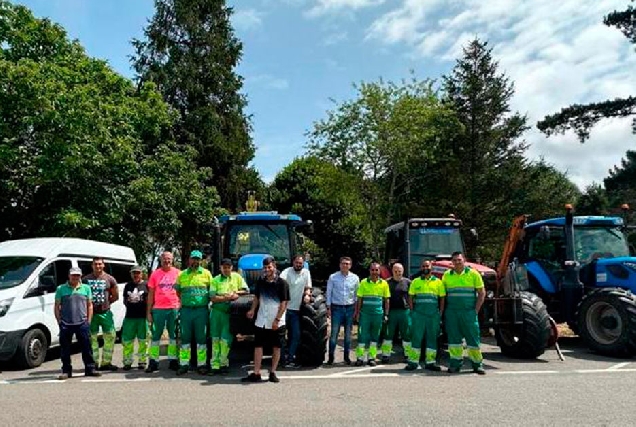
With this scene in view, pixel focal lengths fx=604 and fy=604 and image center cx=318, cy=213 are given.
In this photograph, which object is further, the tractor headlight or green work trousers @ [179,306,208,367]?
the tractor headlight

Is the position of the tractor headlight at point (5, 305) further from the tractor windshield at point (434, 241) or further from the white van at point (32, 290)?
the tractor windshield at point (434, 241)

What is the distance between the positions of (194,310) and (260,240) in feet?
7.34

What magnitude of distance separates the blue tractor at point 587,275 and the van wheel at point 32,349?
30.7ft

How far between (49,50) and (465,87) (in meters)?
20.1

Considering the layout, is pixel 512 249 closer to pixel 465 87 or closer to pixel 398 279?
pixel 398 279

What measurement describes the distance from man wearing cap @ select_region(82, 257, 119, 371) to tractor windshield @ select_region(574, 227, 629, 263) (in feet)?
29.3

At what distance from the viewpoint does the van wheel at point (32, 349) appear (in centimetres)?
1006

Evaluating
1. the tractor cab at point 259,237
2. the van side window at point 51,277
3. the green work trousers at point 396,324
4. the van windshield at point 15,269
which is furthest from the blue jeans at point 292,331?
the van windshield at point 15,269

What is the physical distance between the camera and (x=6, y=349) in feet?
32.2

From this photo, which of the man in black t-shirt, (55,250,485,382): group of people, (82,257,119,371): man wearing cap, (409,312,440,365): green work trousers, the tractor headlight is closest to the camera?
the man in black t-shirt

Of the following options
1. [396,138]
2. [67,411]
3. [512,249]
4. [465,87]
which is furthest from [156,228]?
[465,87]

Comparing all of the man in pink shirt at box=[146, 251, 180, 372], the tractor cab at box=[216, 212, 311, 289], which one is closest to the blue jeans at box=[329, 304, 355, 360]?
the tractor cab at box=[216, 212, 311, 289]

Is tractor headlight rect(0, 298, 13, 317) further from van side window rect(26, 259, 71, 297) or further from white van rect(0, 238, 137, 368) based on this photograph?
van side window rect(26, 259, 71, 297)

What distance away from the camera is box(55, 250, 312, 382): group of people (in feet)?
29.5
